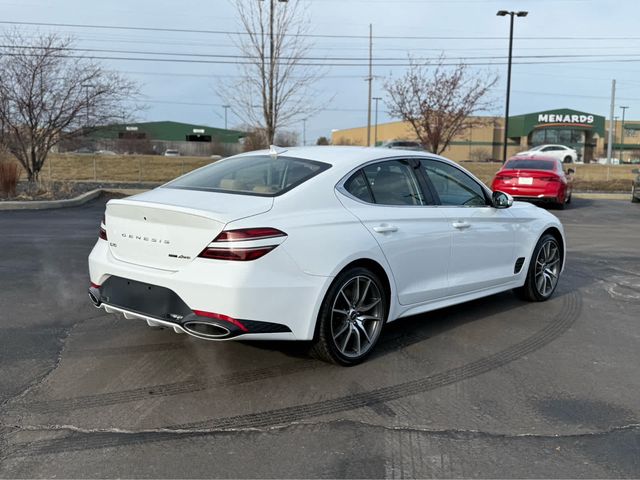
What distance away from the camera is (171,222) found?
390cm

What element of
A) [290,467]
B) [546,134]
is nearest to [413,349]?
[290,467]

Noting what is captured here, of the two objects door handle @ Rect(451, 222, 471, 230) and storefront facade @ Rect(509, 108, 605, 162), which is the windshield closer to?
door handle @ Rect(451, 222, 471, 230)

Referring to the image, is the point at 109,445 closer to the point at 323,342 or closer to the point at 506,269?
the point at 323,342

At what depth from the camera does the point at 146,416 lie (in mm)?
3492

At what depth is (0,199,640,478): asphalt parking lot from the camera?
304 centimetres

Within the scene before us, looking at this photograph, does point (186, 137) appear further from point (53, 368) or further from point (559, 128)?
point (53, 368)

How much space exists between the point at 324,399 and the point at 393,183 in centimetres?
194

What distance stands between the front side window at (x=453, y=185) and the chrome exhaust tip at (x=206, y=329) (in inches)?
96.0

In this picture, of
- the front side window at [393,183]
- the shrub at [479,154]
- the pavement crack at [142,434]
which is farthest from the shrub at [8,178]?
the shrub at [479,154]

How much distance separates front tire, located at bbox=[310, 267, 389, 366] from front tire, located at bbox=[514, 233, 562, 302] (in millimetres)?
2417

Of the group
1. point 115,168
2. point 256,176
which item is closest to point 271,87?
point 256,176

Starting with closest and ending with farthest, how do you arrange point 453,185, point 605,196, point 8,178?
point 453,185
point 8,178
point 605,196

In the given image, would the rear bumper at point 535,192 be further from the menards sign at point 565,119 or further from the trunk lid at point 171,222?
the menards sign at point 565,119

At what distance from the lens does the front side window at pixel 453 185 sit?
5.30 metres
